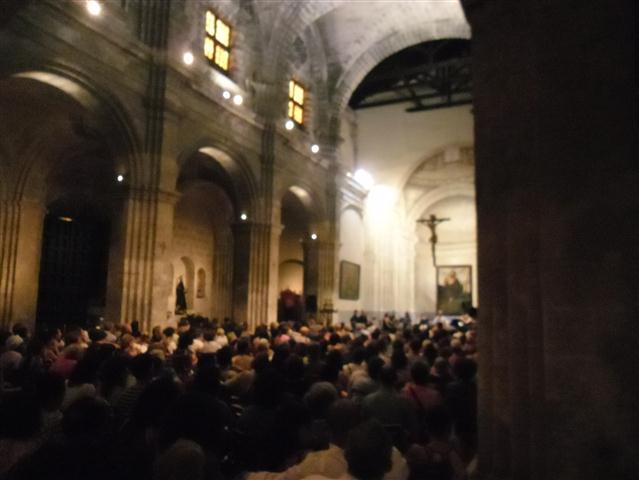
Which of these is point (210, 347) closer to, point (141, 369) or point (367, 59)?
point (141, 369)

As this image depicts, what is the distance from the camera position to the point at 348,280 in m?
22.6

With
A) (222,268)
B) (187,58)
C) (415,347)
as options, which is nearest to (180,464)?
(415,347)

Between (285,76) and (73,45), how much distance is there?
7.97 metres

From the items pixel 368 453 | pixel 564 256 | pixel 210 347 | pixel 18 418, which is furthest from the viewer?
pixel 210 347

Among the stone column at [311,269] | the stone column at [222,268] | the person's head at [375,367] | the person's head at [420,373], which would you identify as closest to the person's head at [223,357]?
the person's head at [375,367]

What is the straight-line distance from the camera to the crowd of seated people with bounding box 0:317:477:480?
2701 millimetres

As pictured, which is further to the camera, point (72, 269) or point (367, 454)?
point (72, 269)

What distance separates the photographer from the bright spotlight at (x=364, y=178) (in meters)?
24.5

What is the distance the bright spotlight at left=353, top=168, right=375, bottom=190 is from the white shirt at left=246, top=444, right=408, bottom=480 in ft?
69.8

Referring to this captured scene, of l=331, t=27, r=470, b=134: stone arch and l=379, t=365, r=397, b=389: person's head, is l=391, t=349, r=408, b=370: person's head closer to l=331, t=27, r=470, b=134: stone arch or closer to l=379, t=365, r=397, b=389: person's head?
l=379, t=365, r=397, b=389: person's head

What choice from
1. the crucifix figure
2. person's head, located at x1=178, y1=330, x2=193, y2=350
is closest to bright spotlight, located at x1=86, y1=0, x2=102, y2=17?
person's head, located at x1=178, y1=330, x2=193, y2=350

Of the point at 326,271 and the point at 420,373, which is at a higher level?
the point at 326,271

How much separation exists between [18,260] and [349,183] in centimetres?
1323

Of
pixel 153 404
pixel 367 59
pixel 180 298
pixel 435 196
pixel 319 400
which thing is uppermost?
pixel 367 59
